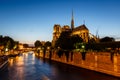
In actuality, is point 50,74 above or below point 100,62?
below

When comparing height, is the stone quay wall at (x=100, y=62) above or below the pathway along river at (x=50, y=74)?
above

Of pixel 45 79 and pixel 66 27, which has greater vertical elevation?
pixel 66 27

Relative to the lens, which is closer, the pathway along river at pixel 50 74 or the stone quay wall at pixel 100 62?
the pathway along river at pixel 50 74

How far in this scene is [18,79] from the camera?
87.3ft

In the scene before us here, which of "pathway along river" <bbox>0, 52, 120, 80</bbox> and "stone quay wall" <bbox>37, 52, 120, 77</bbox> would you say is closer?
"pathway along river" <bbox>0, 52, 120, 80</bbox>

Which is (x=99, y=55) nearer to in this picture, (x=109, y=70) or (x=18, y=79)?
(x=109, y=70)

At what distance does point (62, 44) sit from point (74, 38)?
16.9 ft

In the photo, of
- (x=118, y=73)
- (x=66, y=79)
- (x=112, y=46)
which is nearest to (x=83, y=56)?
(x=112, y=46)

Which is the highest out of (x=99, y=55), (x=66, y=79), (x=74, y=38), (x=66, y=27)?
(x=66, y=27)

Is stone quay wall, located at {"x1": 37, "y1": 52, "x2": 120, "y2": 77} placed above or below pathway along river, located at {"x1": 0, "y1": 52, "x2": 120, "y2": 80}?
above

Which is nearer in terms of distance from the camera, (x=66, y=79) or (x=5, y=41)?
(x=66, y=79)

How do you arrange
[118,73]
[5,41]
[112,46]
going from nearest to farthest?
[118,73] < [112,46] < [5,41]

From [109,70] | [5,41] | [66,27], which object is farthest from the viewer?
[66,27]

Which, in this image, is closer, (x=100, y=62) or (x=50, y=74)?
(x=50, y=74)
